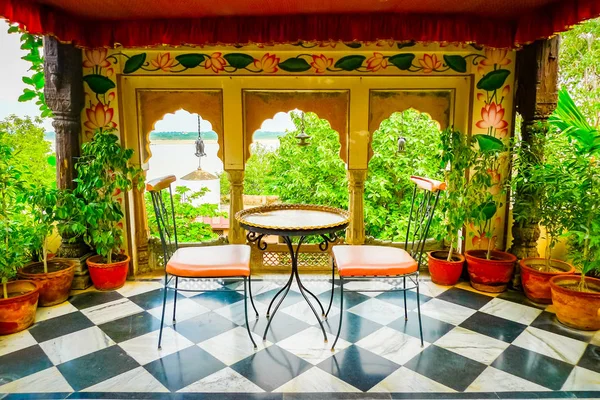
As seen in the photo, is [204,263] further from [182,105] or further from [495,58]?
[495,58]

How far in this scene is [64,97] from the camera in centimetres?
376

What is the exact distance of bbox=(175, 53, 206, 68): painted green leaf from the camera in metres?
4.05

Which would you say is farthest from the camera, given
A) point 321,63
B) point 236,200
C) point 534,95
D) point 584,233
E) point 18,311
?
point 236,200

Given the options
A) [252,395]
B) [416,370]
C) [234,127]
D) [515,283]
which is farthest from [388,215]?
[252,395]

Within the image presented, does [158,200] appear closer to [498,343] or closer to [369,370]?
[369,370]

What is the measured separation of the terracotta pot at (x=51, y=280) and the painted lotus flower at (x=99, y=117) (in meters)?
1.35

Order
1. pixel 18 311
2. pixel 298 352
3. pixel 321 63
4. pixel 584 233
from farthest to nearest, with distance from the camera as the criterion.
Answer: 1. pixel 321 63
2. pixel 18 311
3. pixel 584 233
4. pixel 298 352

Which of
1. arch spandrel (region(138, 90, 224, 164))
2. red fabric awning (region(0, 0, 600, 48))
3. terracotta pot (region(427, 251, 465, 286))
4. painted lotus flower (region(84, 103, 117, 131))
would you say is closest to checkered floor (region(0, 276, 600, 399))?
terracotta pot (region(427, 251, 465, 286))

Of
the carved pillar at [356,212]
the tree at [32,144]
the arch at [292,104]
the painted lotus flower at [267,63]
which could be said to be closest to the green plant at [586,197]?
the carved pillar at [356,212]

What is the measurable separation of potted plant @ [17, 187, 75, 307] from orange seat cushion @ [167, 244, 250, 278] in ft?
4.01

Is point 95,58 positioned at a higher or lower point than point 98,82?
higher

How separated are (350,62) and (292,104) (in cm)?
69

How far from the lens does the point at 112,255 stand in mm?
4129

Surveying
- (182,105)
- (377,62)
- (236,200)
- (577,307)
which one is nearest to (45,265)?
(236,200)
